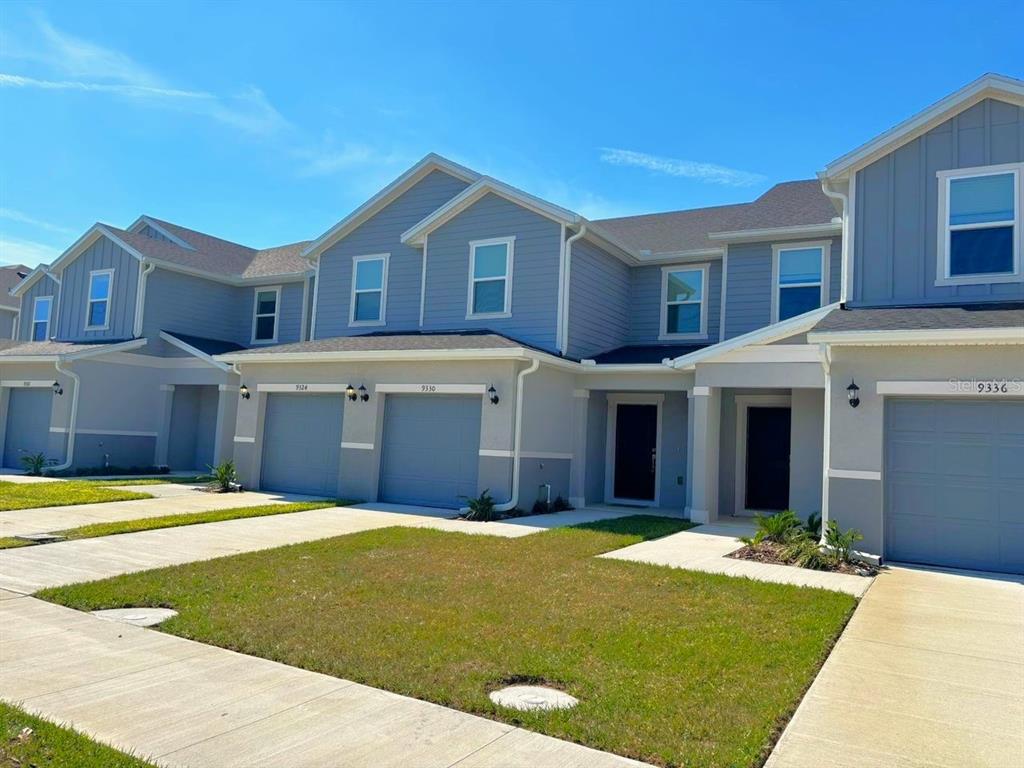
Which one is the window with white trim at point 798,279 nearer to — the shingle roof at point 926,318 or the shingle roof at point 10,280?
the shingle roof at point 926,318

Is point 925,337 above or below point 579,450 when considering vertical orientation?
above

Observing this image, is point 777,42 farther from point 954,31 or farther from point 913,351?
point 913,351

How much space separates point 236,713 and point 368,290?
49.8 ft

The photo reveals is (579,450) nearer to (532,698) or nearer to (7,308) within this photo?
(532,698)

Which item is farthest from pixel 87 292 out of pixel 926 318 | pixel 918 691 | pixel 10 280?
pixel 918 691

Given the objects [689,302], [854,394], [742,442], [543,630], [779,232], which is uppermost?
[779,232]

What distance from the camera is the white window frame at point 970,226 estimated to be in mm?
10594

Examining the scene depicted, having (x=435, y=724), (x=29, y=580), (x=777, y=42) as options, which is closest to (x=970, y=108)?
(x=777, y=42)

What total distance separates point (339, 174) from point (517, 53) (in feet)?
21.9

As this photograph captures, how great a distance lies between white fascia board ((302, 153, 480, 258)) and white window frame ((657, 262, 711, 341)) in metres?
5.10

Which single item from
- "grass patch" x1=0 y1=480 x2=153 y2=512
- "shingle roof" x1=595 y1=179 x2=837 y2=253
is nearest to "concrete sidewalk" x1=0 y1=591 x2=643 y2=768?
"grass patch" x1=0 y1=480 x2=153 y2=512

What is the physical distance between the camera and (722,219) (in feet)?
62.9

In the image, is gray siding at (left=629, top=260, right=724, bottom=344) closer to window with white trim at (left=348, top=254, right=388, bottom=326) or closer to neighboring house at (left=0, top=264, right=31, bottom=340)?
window with white trim at (left=348, top=254, right=388, bottom=326)

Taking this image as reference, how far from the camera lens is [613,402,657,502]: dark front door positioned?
54.2 ft
